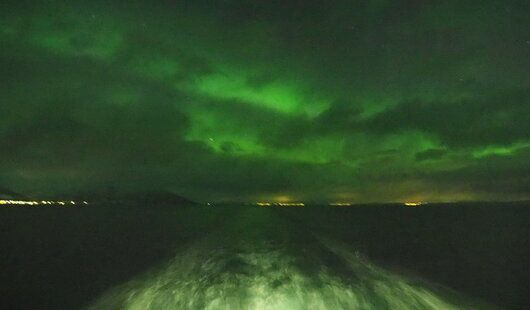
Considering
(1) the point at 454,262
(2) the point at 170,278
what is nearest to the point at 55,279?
(2) the point at 170,278

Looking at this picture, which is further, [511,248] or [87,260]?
[511,248]

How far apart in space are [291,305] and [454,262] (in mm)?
49059

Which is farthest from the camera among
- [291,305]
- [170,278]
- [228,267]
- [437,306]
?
[228,267]

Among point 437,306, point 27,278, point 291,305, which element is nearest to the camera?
point 291,305

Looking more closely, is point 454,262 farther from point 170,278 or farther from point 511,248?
point 170,278

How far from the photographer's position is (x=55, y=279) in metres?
42.3

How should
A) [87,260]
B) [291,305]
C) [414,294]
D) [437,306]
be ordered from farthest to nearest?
[87,260] → [414,294] → [437,306] → [291,305]

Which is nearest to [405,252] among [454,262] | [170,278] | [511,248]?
[454,262]

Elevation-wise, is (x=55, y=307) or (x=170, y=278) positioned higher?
(x=170, y=278)

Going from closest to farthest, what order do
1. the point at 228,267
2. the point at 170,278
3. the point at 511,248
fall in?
the point at 170,278 < the point at 228,267 < the point at 511,248

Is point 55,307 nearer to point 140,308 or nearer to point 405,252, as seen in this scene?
point 140,308

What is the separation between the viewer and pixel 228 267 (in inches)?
1149

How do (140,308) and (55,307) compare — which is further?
(55,307)

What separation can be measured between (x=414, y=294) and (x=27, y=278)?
3580 cm
